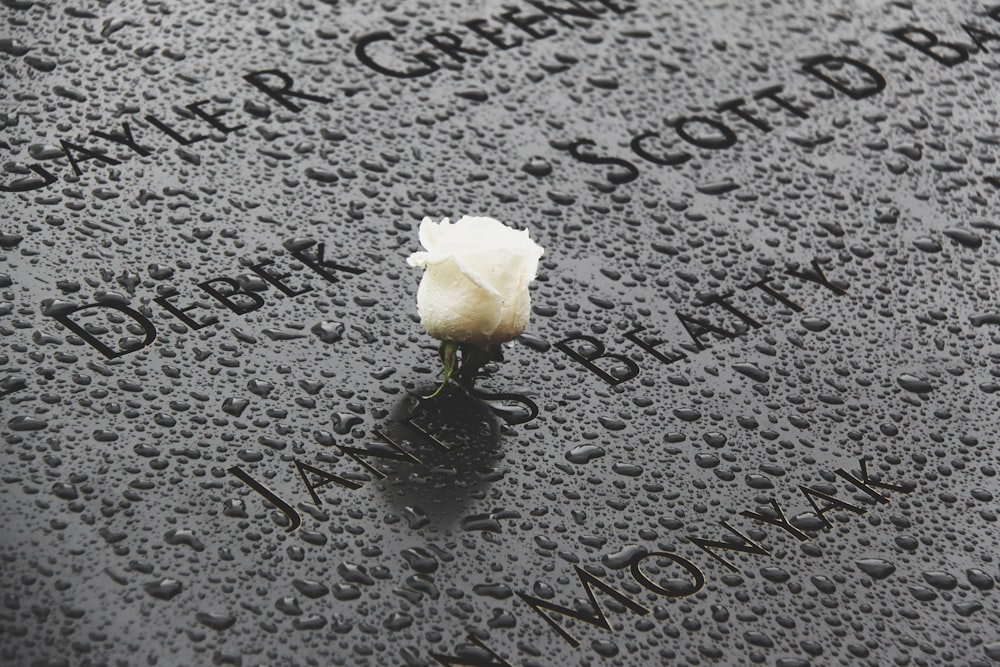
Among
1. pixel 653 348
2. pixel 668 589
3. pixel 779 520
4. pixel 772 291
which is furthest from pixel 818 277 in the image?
pixel 668 589

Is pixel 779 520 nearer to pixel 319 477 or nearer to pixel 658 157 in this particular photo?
pixel 319 477

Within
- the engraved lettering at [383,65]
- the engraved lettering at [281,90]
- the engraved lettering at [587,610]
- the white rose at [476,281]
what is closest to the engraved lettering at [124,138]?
the engraved lettering at [281,90]

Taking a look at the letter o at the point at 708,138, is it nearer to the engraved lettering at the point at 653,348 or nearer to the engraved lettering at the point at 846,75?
the engraved lettering at the point at 846,75

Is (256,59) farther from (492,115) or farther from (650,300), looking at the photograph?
(650,300)

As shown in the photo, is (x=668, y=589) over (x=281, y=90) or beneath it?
beneath

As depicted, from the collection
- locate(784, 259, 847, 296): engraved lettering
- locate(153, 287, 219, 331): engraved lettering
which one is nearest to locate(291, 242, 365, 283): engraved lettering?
locate(153, 287, 219, 331): engraved lettering

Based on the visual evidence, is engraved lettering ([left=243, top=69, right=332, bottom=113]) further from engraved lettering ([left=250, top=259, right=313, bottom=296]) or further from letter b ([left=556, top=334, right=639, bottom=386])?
letter b ([left=556, top=334, right=639, bottom=386])

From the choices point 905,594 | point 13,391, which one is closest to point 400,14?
point 13,391
